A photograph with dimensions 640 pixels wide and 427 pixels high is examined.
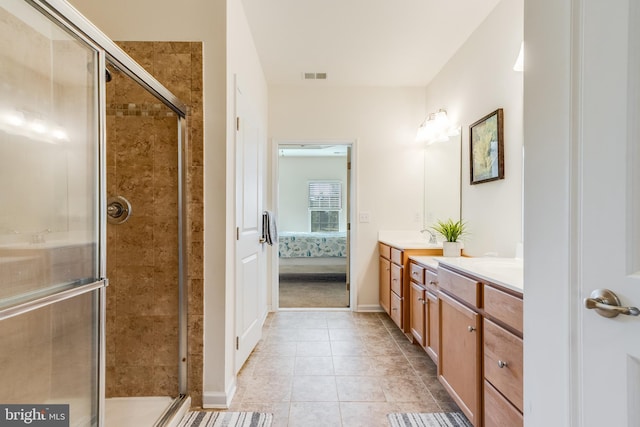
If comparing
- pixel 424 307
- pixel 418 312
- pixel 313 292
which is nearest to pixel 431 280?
pixel 424 307

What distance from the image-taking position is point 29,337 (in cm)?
144

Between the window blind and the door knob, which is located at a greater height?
the window blind

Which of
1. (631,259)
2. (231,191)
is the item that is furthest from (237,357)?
(631,259)

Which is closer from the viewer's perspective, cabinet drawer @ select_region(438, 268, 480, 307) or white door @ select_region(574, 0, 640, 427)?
white door @ select_region(574, 0, 640, 427)

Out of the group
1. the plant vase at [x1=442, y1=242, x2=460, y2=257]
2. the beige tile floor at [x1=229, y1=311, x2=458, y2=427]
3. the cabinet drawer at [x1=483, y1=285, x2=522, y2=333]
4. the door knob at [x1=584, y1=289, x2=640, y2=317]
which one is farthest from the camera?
the plant vase at [x1=442, y1=242, x2=460, y2=257]

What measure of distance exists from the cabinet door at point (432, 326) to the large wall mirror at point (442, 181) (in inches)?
38.9

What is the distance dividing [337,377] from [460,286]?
1140 millimetres

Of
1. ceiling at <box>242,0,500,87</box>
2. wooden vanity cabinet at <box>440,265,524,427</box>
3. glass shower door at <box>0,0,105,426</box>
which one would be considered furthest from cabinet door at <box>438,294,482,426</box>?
ceiling at <box>242,0,500,87</box>

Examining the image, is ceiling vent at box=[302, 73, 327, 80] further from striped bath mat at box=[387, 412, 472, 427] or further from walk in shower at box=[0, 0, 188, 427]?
striped bath mat at box=[387, 412, 472, 427]

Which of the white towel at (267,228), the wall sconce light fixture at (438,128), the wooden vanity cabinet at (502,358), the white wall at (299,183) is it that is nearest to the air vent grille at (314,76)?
the wall sconce light fixture at (438,128)

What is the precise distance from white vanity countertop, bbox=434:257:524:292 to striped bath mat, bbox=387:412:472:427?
847 millimetres

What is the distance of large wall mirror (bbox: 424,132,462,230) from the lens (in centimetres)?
306

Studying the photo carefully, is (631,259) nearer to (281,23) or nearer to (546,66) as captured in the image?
(546,66)

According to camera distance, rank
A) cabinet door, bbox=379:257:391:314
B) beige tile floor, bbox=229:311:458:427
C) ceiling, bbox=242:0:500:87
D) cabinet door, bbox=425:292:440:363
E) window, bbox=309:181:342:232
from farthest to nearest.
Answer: window, bbox=309:181:342:232, cabinet door, bbox=379:257:391:314, ceiling, bbox=242:0:500:87, cabinet door, bbox=425:292:440:363, beige tile floor, bbox=229:311:458:427
